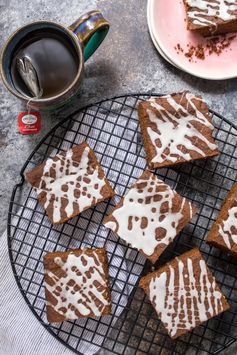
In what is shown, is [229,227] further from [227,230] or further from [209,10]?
[209,10]

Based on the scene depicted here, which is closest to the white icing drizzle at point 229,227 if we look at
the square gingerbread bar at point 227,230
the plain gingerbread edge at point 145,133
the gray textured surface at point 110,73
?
the square gingerbread bar at point 227,230

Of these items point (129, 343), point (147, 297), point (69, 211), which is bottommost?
point (129, 343)

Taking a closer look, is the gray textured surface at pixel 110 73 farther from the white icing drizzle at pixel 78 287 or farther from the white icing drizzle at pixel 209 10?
the white icing drizzle at pixel 78 287

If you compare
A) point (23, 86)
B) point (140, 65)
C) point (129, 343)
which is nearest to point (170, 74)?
point (140, 65)

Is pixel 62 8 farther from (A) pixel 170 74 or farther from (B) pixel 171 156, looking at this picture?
(B) pixel 171 156

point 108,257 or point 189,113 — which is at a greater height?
point 189,113

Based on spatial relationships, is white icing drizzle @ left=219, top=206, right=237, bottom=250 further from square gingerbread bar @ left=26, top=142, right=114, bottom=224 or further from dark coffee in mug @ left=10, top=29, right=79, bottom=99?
dark coffee in mug @ left=10, top=29, right=79, bottom=99

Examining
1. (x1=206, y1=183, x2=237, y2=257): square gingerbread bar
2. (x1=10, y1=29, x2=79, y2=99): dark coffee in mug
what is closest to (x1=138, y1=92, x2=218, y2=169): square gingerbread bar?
(x1=206, y1=183, x2=237, y2=257): square gingerbread bar

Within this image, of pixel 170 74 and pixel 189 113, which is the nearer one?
pixel 189 113
